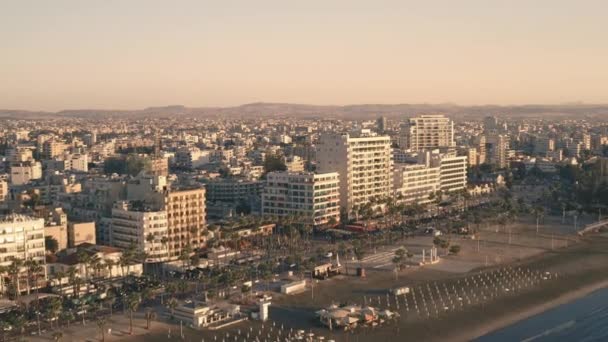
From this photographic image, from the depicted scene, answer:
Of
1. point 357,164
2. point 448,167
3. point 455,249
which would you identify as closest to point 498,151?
point 448,167

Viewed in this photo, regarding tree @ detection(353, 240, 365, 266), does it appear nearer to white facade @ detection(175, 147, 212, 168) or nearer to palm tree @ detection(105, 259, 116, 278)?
palm tree @ detection(105, 259, 116, 278)

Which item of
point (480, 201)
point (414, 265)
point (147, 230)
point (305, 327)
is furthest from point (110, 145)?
point (305, 327)

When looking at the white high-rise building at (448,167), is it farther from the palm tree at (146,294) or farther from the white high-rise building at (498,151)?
the palm tree at (146,294)

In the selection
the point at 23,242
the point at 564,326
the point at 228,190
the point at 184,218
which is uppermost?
the point at 184,218

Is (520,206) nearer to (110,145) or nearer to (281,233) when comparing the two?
(281,233)

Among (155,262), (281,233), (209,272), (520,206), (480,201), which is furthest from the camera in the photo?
(480,201)

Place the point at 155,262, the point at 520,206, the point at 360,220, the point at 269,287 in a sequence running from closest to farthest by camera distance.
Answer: the point at 269,287 → the point at 155,262 → the point at 360,220 → the point at 520,206

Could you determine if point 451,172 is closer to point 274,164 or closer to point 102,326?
point 274,164
